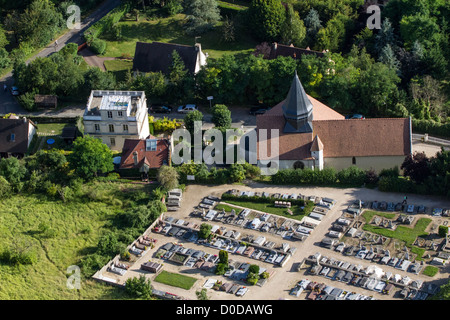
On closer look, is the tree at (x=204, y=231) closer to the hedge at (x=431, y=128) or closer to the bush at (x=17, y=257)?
the bush at (x=17, y=257)

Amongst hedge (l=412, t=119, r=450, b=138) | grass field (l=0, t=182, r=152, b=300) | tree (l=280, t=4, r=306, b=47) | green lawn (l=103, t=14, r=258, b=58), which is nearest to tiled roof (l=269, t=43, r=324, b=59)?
tree (l=280, t=4, r=306, b=47)

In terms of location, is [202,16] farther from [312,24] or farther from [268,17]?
[312,24]

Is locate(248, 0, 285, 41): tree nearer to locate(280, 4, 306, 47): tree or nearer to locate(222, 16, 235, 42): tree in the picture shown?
locate(280, 4, 306, 47): tree

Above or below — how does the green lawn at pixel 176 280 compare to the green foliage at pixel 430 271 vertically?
below

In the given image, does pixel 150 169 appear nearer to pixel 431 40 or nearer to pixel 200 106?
pixel 200 106

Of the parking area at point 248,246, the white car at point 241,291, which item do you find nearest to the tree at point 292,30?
the parking area at point 248,246

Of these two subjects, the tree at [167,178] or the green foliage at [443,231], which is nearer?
the green foliage at [443,231]

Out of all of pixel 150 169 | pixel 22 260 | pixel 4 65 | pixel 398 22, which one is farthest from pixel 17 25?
pixel 398 22
